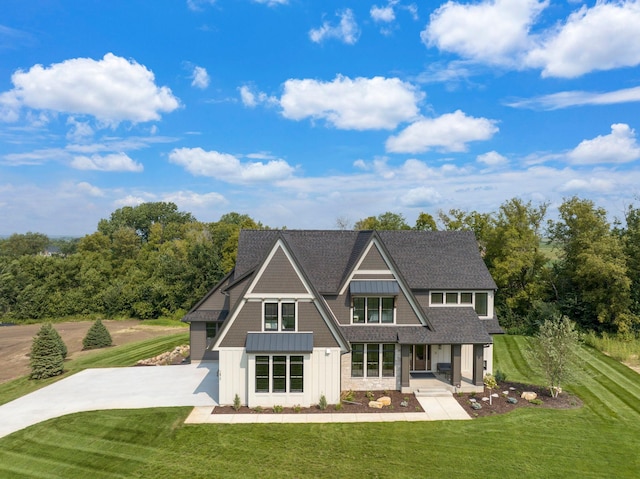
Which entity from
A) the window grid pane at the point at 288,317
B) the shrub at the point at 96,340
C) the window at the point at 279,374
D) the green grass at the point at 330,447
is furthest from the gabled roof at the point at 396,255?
the shrub at the point at 96,340

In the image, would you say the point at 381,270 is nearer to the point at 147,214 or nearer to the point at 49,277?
the point at 49,277

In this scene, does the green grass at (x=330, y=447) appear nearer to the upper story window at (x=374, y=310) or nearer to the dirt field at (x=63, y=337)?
the upper story window at (x=374, y=310)

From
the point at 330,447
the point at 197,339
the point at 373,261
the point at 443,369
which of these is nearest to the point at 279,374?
the point at 330,447

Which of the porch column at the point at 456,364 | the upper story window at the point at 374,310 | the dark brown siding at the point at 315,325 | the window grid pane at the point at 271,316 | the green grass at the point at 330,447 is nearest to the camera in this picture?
the green grass at the point at 330,447

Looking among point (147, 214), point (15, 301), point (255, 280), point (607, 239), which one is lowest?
point (15, 301)

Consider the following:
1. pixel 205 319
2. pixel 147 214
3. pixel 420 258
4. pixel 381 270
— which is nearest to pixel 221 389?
pixel 205 319

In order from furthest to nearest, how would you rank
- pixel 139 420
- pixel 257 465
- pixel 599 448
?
pixel 139 420
pixel 599 448
pixel 257 465

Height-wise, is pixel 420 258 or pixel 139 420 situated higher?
pixel 420 258
